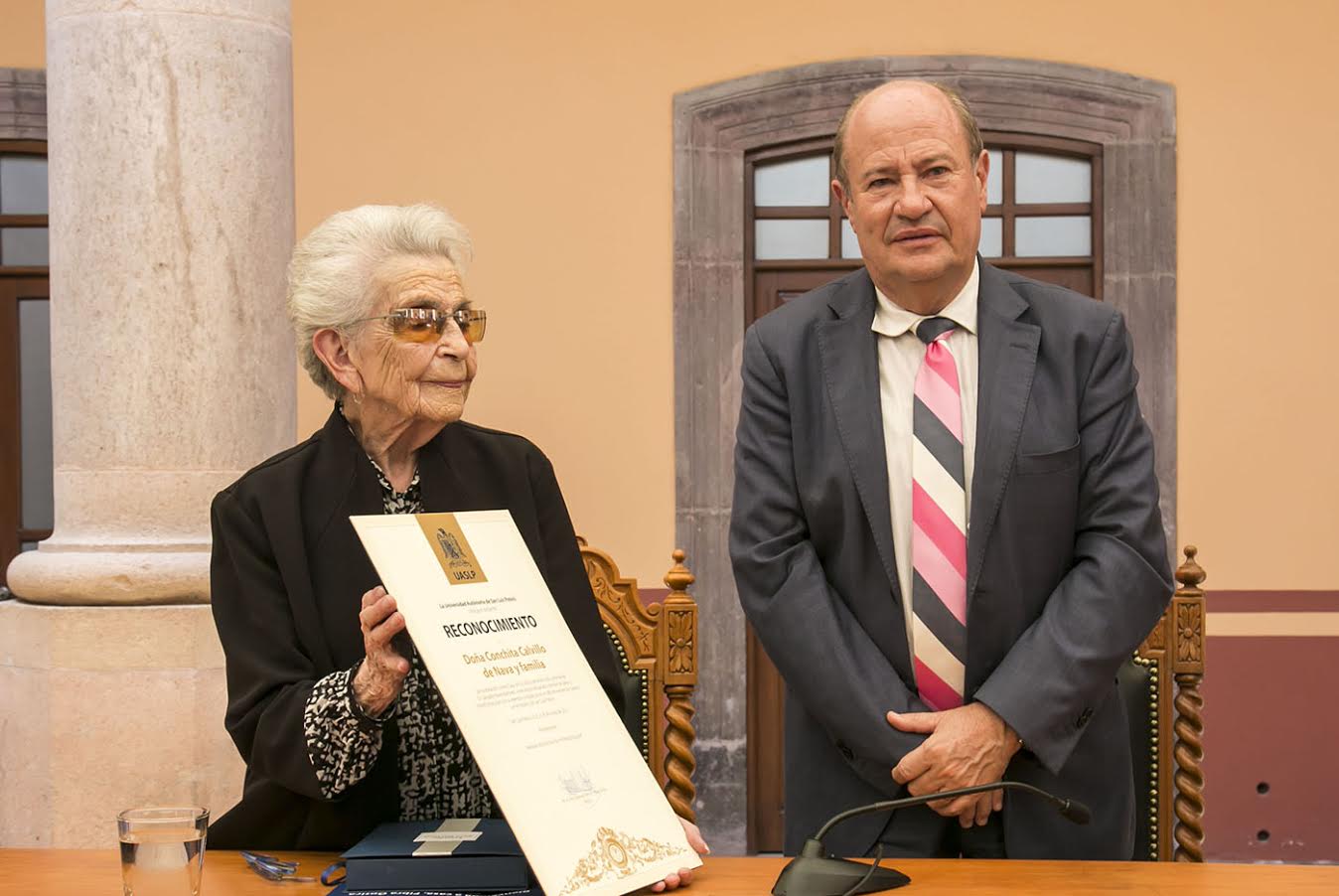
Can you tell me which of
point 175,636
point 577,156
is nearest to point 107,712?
point 175,636

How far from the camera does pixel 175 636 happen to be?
328 centimetres

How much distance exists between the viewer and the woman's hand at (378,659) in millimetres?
1540

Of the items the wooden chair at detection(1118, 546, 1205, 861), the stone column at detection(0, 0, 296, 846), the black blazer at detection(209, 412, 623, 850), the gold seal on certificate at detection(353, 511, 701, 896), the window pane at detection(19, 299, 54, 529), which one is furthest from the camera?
the window pane at detection(19, 299, 54, 529)

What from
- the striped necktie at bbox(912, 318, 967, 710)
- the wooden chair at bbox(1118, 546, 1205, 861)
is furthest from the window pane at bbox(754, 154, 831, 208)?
the striped necktie at bbox(912, 318, 967, 710)

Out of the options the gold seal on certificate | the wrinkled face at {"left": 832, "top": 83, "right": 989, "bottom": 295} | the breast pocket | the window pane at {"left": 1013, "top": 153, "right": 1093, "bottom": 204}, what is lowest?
the gold seal on certificate

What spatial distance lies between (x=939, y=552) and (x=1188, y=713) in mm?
650

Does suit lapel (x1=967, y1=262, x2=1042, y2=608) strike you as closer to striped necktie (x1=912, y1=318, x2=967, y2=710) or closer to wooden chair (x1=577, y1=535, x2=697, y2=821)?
striped necktie (x1=912, y1=318, x2=967, y2=710)

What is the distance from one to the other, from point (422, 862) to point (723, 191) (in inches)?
172

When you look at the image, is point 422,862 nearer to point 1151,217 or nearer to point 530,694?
point 530,694

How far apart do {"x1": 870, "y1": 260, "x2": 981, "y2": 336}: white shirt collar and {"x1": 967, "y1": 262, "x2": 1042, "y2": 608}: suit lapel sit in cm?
1

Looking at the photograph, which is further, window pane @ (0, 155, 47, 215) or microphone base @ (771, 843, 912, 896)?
window pane @ (0, 155, 47, 215)

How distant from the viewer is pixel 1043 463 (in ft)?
6.81

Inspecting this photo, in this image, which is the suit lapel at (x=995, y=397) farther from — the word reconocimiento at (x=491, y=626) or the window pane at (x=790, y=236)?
the window pane at (x=790, y=236)

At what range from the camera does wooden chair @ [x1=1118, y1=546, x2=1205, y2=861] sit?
237 cm
